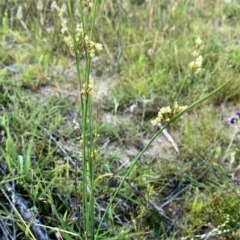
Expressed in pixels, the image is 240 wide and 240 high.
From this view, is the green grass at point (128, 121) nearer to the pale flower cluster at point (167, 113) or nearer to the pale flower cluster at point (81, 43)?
the pale flower cluster at point (167, 113)

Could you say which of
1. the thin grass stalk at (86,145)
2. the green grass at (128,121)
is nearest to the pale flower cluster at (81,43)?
the thin grass stalk at (86,145)

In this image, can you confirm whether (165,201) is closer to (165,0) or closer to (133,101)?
(133,101)

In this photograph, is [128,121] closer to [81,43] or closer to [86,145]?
[86,145]

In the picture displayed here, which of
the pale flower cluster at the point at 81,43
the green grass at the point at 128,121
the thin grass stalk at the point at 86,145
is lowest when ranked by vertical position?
the green grass at the point at 128,121

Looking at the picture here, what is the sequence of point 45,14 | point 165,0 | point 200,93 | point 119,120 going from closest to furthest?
point 119,120, point 200,93, point 45,14, point 165,0

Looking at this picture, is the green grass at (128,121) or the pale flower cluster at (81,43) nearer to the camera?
the pale flower cluster at (81,43)

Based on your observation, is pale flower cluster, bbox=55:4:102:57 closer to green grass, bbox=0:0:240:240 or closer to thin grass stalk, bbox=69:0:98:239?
thin grass stalk, bbox=69:0:98:239

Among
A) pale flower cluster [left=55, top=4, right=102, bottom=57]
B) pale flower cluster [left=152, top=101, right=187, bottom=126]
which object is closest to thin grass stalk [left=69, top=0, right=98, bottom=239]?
pale flower cluster [left=55, top=4, right=102, bottom=57]

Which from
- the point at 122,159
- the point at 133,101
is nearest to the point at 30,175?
the point at 122,159
